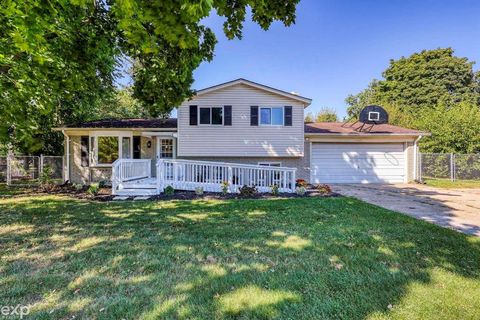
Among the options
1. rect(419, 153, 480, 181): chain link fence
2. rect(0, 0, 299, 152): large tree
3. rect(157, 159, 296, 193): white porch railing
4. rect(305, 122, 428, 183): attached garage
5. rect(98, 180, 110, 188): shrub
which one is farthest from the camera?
rect(419, 153, 480, 181): chain link fence

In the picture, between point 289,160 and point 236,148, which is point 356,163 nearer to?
point 289,160

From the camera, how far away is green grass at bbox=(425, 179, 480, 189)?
1255 centimetres

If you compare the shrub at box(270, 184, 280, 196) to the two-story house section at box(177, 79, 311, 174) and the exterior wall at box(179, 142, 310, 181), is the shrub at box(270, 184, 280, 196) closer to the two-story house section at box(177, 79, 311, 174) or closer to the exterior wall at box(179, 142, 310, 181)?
the two-story house section at box(177, 79, 311, 174)

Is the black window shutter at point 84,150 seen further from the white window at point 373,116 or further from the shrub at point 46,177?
the white window at point 373,116

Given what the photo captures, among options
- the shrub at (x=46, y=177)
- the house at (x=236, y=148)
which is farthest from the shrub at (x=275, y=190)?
the shrub at (x=46, y=177)

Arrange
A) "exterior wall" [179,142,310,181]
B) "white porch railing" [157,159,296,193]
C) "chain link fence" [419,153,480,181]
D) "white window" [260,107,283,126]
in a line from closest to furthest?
"white porch railing" [157,159,296,193] → "white window" [260,107,283,126] → "exterior wall" [179,142,310,181] → "chain link fence" [419,153,480,181]

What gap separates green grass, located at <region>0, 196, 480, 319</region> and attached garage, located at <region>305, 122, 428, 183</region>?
789cm

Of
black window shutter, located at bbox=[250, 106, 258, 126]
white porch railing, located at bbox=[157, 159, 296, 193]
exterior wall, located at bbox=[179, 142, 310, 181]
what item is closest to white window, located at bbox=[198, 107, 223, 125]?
black window shutter, located at bbox=[250, 106, 258, 126]

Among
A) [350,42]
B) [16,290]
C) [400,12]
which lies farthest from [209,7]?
[350,42]

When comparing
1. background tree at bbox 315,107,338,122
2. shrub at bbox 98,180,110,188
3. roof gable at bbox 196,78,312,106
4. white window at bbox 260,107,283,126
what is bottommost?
shrub at bbox 98,180,110,188

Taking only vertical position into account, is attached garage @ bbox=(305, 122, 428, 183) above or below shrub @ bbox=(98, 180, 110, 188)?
above

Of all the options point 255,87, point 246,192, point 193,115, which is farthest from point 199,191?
point 255,87

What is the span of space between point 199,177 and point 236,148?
2.67 m

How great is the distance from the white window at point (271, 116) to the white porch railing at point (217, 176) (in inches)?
112
